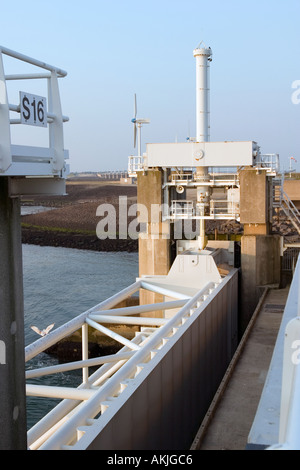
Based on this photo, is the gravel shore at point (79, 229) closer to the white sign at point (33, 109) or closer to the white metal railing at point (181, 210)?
the white metal railing at point (181, 210)

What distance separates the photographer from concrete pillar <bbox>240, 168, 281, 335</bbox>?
87.9 ft

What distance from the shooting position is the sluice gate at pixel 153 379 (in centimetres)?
940

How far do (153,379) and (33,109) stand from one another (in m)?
7.11

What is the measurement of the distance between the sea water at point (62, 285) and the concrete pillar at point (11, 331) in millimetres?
16142

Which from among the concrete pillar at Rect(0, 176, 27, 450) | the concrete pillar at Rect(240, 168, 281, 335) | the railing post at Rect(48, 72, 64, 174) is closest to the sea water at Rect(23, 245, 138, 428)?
the concrete pillar at Rect(240, 168, 281, 335)

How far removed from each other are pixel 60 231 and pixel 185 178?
1940 inches

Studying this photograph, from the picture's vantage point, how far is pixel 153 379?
11359mm

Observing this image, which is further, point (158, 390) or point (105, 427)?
point (158, 390)

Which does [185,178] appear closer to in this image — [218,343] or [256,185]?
[256,185]

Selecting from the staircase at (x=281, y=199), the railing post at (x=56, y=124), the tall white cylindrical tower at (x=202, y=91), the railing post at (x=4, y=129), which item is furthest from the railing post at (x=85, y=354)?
the staircase at (x=281, y=199)

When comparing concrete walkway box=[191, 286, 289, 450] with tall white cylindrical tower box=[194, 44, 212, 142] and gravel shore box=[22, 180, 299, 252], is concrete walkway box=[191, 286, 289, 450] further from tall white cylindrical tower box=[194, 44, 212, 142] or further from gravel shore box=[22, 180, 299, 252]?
gravel shore box=[22, 180, 299, 252]

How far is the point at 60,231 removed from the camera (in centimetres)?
7862
